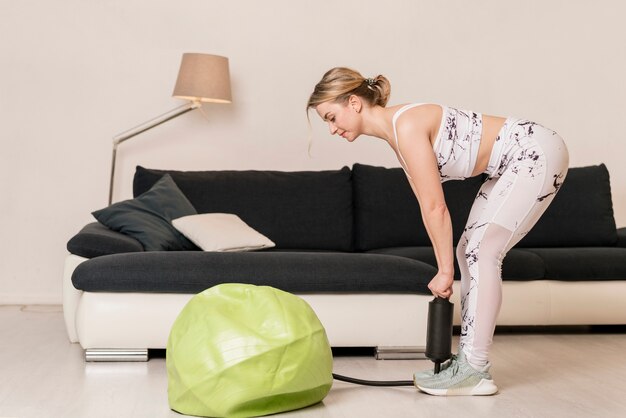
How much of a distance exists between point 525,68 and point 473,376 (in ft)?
10.6

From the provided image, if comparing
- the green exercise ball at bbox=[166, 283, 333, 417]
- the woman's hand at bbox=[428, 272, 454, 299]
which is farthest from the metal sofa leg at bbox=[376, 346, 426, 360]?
the green exercise ball at bbox=[166, 283, 333, 417]

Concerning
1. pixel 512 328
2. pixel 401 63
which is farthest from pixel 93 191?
pixel 512 328

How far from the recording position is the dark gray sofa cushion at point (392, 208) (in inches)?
188

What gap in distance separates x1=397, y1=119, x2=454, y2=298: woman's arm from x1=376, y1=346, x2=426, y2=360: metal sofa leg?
825 millimetres

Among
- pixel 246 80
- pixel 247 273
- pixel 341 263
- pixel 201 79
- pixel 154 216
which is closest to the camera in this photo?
pixel 247 273

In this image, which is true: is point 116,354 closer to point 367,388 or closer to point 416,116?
point 367,388

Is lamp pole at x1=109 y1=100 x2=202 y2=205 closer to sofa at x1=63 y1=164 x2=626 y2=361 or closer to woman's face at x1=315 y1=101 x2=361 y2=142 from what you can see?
sofa at x1=63 y1=164 x2=626 y2=361

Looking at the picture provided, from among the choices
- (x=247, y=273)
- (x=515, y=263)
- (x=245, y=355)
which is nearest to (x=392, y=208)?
(x=515, y=263)

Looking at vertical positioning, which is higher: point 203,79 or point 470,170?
point 203,79

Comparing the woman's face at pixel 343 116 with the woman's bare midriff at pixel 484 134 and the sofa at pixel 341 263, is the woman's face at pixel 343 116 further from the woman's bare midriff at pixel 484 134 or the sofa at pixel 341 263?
the sofa at pixel 341 263

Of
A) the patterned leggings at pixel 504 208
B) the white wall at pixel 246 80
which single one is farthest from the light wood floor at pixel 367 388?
the white wall at pixel 246 80

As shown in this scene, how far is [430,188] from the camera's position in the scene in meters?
2.79

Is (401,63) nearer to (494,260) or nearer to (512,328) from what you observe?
(512,328)

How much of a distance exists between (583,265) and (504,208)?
1.72m
